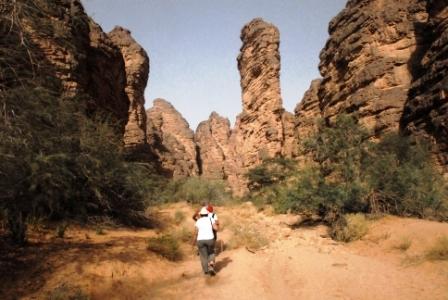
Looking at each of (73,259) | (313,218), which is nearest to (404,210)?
(313,218)


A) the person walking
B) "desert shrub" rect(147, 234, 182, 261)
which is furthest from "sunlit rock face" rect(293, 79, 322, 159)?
the person walking

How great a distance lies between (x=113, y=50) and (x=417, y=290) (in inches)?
727

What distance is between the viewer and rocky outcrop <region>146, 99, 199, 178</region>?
48062 mm

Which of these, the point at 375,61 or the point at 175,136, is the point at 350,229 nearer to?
the point at 375,61

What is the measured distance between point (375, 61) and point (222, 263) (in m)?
18.7

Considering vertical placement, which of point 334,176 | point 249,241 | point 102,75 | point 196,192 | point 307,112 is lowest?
point 249,241

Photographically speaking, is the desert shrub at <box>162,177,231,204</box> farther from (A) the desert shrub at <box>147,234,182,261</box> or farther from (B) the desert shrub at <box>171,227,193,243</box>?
(A) the desert shrub at <box>147,234,182,261</box>

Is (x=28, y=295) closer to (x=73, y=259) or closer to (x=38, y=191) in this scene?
(x=73, y=259)

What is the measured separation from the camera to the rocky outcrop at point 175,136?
48062mm

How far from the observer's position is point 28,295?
16.8 feet

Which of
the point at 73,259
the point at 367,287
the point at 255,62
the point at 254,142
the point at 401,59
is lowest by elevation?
the point at 367,287

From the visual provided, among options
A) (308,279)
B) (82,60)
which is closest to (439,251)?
(308,279)

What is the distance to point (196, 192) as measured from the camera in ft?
86.8

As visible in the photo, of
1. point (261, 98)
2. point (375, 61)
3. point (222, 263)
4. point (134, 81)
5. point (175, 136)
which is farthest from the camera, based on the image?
point (175, 136)
